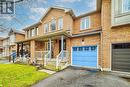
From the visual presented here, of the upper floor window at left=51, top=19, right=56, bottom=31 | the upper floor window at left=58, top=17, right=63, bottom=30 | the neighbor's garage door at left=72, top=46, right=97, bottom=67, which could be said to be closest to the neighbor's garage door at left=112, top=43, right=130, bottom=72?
the neighbor's garage door at left=72, top=46, right=97, bottom=67

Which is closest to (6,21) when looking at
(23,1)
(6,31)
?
(6,31)

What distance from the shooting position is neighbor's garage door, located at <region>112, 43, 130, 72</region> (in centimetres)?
1198

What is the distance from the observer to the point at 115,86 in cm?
838

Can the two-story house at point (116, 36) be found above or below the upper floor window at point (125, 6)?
below

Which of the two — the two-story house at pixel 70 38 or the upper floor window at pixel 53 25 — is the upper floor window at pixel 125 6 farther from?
the upper floor window at pixel 53 25

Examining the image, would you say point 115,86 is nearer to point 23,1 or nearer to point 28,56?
point 23,1

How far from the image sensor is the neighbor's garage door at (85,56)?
15219 millimetres

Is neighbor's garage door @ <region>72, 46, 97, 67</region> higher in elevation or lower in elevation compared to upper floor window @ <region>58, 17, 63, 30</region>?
lower

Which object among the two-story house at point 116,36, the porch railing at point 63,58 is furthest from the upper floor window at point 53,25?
the two-story house at point 116,36

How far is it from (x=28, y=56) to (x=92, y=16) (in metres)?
12.7

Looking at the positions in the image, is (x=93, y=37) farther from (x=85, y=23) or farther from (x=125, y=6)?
(x=85, y=23)

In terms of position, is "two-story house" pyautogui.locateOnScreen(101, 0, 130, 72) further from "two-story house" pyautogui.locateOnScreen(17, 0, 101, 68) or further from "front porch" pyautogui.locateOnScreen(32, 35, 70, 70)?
"front porch" pyautogui.locateOnScreen(32, 35, 70, 70)

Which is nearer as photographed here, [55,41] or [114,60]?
[114,60]

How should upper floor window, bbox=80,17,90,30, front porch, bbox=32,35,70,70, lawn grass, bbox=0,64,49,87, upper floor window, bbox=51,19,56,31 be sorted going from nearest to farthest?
lawn grass, bbox=0,64,49,87 → front porch, bbox=32,35,70,70 → upper floor window, bbox=80,17,90,30 → upper floor window, bbox=51,19,56,31
